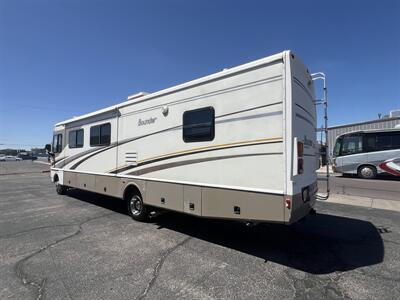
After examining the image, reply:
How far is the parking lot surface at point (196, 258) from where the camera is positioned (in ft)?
11.7

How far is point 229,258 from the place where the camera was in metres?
4.56

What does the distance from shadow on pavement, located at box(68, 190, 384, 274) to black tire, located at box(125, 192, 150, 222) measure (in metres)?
0.38

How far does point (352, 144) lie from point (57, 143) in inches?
672

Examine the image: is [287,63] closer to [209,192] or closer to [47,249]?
[209,192]

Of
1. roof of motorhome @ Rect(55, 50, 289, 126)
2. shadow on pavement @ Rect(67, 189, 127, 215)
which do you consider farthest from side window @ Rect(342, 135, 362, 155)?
roof of motorhome @ Rect(55, 50, 289, 126)

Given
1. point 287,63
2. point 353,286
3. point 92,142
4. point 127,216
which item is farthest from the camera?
point 92,142

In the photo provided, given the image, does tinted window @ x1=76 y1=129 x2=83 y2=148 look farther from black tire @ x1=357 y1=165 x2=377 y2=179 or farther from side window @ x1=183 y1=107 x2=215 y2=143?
black tire @ x1=357 y1=165 x2=377 y2=179

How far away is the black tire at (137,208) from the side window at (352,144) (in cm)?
1557

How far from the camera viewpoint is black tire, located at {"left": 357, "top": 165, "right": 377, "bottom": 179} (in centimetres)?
1650

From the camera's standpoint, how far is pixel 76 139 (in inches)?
376

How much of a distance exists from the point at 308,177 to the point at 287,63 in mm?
2127

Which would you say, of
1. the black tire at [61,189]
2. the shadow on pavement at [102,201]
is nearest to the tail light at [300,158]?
the shadow on pavement at [102,201]

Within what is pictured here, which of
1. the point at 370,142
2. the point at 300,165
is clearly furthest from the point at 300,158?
the point at 370,142

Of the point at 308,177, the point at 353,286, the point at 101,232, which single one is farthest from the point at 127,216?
the point at 353,286
